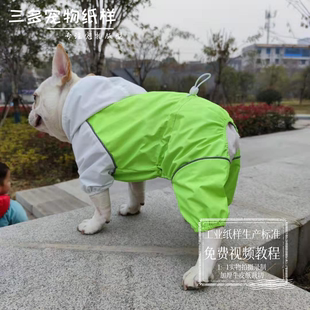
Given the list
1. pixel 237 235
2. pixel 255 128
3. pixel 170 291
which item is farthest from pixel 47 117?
pixel 255 128

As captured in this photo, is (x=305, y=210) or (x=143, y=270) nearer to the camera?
(x=143, y=270)

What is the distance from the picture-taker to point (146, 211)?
2.52m

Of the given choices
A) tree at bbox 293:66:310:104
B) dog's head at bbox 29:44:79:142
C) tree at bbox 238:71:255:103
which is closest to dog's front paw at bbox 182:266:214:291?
dog's head at bbox 29:44:79:142

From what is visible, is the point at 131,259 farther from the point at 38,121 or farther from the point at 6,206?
the point at 6,206

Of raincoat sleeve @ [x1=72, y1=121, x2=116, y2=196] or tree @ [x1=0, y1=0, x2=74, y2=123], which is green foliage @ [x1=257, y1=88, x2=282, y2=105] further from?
raincoat sleeve @ [x1=72, y1=121, x2=116, y2=196]

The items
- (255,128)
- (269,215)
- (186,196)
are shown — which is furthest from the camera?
(255,128)

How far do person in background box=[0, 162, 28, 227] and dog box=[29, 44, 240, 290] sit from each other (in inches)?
23.7

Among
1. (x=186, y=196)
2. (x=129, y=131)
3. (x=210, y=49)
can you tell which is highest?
(x=210, y=49)

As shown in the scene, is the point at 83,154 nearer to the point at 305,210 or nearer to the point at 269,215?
the point at 269,215

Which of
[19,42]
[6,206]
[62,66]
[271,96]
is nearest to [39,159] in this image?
[6,206]

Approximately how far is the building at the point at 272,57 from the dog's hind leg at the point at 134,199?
19.5 metres

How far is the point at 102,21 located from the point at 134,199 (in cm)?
474

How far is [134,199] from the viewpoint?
2.40 meters

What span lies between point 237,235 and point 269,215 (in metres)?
0.47
